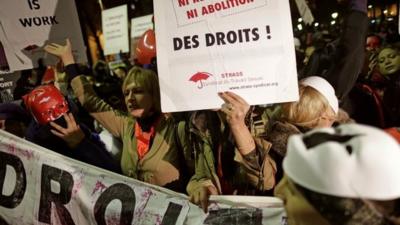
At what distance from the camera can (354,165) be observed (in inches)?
42.6

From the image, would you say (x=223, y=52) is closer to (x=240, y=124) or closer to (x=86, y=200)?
(x=240, y=124)

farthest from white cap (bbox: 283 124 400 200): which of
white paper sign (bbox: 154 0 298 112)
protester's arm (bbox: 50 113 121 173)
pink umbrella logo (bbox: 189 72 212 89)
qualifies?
protester's arm (bbox: 50 113 121 173)

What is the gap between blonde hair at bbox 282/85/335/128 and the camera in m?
2.09

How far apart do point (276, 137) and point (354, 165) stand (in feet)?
3.51

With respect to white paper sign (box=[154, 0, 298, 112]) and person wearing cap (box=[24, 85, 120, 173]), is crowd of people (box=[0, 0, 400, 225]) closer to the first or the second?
person wearing cap (box=[24, 85, 120, 173])

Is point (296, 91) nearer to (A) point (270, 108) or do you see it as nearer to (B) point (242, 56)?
(B) point (242, 56)

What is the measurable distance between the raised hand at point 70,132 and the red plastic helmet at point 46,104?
59 millimetres

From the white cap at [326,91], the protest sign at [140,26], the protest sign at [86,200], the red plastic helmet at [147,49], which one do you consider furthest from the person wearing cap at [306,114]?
the protest sign at [140,26]

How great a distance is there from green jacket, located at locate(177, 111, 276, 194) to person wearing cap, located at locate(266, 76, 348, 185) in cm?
7

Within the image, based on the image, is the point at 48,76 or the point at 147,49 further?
the point at 48,76

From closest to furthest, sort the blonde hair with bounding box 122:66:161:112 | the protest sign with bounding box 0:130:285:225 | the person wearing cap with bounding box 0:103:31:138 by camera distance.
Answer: the protest sign with bounding box 0:130:285:225, the blonde hair with bounding box 122:66:161:112, the person wearing cap with bounding box 0:103:31:138

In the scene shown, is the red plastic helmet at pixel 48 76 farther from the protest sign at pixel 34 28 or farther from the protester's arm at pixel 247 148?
the protester's arm at pixel 247 148

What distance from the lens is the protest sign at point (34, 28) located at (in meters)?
3.00

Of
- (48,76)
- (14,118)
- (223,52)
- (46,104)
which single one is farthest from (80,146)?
(48,76)
